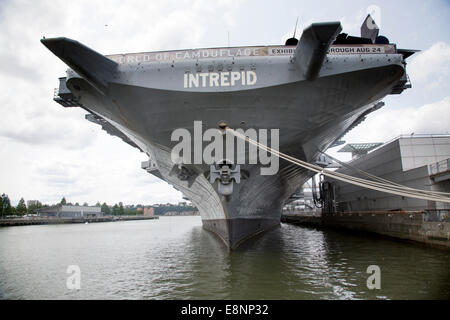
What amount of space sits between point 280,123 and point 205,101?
2.18 metres

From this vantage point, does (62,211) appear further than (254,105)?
Yes

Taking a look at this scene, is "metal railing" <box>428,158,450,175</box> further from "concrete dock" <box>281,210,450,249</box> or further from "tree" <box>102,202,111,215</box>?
"tree" <box>102,202,111,215</box>

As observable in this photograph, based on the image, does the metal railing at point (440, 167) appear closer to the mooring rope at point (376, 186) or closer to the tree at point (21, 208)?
the mooring rope at point (376, 186)

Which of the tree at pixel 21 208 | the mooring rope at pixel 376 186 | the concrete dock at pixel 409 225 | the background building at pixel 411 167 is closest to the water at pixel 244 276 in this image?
the concrete dock at pixel 409 225

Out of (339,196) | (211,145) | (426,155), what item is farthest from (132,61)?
(339,196)

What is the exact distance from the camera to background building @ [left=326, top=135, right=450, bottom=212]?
11594 mm

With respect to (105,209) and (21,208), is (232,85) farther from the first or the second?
(105,209)

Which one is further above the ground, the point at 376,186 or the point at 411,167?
the point at 411,167

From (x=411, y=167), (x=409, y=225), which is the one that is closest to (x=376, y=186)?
(x=409, y=225)

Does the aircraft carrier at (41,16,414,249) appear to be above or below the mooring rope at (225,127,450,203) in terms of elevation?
above

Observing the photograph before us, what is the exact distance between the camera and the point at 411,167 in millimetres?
13766

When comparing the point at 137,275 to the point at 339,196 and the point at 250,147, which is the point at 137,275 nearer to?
the point at 250,147

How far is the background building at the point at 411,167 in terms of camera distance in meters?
11.6

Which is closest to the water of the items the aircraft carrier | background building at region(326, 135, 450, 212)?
the aircraft carrier
